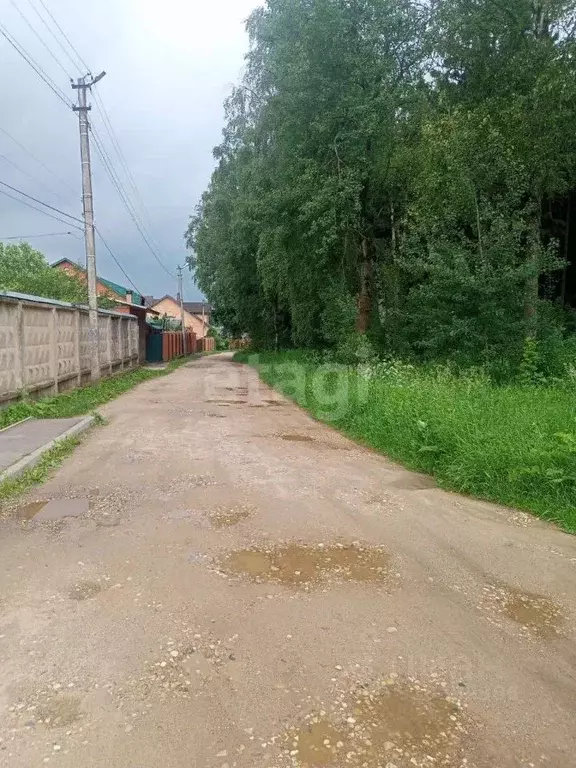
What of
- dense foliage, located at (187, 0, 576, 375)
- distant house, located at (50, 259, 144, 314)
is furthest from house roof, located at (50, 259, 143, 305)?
dense foliage, located at (187, 0, 576, 375)

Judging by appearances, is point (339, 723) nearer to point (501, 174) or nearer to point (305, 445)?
point (305, 445)

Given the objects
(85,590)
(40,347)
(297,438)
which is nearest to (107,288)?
(40,347)

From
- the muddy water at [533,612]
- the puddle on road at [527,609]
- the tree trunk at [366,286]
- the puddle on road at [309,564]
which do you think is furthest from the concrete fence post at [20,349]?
the tree trunk at [366,286]

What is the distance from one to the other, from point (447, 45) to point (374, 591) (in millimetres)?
15603

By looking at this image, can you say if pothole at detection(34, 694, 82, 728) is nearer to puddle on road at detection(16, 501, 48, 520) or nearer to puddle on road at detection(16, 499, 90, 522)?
puddle on road at detection(16, 499, 90, 522)

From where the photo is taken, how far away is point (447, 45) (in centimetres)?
1475

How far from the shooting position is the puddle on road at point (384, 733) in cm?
219

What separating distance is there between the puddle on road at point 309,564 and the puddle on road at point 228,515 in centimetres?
62

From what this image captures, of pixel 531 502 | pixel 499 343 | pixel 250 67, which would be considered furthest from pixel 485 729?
pixel 250 67

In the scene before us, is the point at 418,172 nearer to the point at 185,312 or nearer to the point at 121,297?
the point at 121,297

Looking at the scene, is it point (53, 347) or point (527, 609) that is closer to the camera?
point (527, 609)

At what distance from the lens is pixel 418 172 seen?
565 inches

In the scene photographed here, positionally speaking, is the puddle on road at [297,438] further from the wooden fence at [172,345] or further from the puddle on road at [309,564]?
the wooden fence at [172,345]

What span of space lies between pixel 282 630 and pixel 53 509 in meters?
3.01
